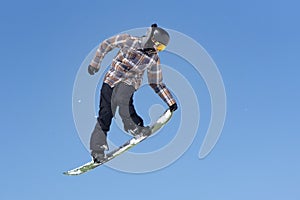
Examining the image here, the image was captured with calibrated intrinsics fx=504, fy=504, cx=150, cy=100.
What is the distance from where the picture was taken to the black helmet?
1114cm

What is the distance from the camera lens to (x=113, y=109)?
12.1 m

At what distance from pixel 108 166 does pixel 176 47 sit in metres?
3.58

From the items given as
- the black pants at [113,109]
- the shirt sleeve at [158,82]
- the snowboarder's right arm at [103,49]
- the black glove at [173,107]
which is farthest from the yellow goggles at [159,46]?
the black glove at [173,107]

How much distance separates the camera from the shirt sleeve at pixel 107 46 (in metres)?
12.0

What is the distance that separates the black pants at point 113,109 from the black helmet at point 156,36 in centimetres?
126

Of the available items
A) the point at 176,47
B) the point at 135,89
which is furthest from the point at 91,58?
the point at 176,47

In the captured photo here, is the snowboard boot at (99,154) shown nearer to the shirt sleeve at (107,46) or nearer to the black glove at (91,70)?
the black glove at (91,70)

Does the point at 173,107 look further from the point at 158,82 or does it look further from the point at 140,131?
the point at 140,131

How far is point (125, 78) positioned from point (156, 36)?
4.62ft

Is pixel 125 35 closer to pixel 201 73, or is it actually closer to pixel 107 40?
pixel 107 40

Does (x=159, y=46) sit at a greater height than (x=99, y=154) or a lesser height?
greater

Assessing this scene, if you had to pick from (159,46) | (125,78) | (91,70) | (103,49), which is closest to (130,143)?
(125,78)

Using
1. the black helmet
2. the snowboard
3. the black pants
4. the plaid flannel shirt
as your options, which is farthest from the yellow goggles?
the snowboard

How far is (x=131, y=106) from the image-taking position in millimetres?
12125
